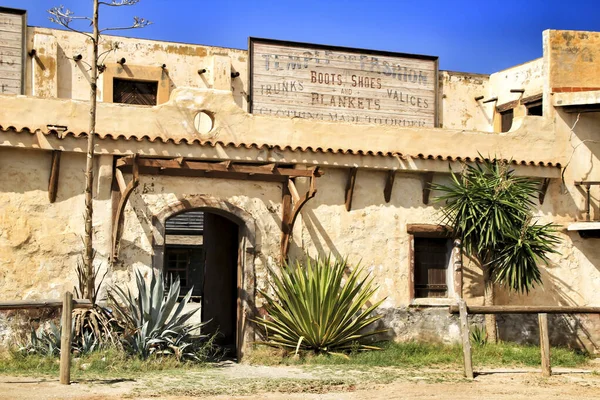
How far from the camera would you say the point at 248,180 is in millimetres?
14188

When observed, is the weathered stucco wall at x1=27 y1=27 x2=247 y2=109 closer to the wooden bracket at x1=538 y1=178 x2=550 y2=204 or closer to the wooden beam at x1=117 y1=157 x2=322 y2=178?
the wooden beam at x1=117 y1=157 x2=322 y2=178

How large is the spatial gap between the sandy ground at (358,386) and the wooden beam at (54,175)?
3129mm

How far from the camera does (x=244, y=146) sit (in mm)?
13883

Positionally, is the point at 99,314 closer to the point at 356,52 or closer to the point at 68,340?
the point at 68,340

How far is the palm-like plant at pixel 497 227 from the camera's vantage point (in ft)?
47.4

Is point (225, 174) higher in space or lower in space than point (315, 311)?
higher

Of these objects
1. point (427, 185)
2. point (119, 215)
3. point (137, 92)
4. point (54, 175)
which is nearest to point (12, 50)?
point (137, 92)

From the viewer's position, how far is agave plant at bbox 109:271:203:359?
40.3ft

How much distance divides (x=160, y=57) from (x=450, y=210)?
7.00 meters

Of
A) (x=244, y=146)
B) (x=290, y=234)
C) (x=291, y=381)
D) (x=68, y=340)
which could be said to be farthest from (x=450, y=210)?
(x=68, y=340)

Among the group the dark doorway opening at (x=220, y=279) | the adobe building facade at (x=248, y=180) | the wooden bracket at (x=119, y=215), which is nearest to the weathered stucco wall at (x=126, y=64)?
the adobe building facade at (x=248, y=180)

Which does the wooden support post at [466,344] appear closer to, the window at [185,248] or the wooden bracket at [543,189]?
the wooden bracket at [543,189]

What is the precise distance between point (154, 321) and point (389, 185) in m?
4.68

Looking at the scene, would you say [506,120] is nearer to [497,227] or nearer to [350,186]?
[497,227]
